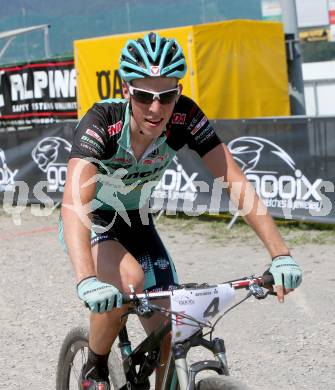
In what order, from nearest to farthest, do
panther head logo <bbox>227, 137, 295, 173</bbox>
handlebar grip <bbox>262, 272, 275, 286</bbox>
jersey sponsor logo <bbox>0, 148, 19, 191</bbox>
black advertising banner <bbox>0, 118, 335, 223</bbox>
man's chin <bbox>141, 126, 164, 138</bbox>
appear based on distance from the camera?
handlebar grip <bbox>262, 272, 275, 286</bbox>, man's chin <bbox>141, 126, 164, 138</bbox>, black advertising banner <bbox>0, 118, 335, 223</bbox>, panther head logo <bbox>227, 137, 295, 173</bbox>, jersey sponsor logo <bbox>0, 148, 19, 191</bbox>

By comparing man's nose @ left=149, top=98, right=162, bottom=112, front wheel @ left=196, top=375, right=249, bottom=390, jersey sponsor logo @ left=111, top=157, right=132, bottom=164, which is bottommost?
front wheel @ left=196, top=375, right=249, bottom=390

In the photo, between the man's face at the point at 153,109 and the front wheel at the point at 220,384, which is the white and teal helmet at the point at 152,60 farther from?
the front wheel at the point at 220,384

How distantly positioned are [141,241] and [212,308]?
2.79 feet

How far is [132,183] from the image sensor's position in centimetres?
402

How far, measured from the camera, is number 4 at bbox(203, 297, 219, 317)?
3.21m

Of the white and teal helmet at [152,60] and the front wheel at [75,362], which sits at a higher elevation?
the white and teal helmet at [152,60]

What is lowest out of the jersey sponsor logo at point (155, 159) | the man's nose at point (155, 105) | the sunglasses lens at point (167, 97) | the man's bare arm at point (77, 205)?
the man's bare arm at point (77, 205)

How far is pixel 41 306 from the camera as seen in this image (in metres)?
7.30

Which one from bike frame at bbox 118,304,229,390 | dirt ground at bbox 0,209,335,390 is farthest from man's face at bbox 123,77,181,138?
dirt ground at bbox 0,209,335,390

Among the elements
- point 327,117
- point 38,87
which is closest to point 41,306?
point 327,117

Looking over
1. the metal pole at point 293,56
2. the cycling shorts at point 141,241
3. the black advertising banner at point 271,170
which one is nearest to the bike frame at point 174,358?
the cycling shorts at point 141,241

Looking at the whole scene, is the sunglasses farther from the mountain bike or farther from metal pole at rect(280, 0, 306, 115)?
metal pole at rect(280, 0, 306, 115)

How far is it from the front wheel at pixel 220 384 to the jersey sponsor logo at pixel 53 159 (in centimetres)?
865

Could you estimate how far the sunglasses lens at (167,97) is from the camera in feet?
11.5
